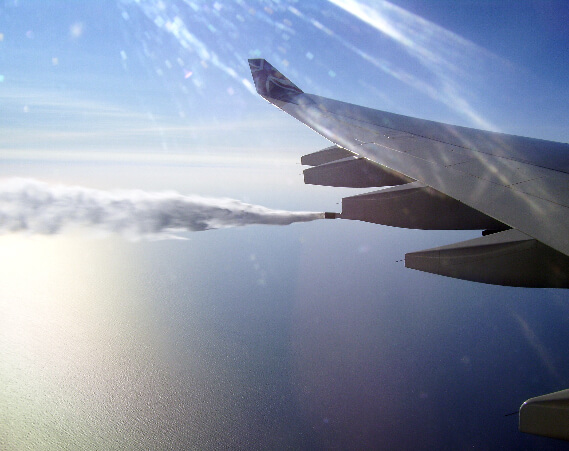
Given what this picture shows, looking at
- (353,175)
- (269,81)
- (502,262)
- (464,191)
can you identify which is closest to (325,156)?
(353,175)

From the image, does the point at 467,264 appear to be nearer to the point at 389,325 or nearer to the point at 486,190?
the point at 486,190

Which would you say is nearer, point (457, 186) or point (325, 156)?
point (457, 186)

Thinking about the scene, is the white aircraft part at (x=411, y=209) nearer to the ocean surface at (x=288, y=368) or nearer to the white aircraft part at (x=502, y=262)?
the white aircraft part at (x=502, y=262)

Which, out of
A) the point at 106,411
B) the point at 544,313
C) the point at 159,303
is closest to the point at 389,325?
the point at 544,313

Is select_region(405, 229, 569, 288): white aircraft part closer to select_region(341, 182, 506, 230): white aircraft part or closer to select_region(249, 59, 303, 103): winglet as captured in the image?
select_region(341, 182, 506, 230): white aircraft part

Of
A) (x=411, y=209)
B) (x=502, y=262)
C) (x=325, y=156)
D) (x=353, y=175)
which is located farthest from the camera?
(x=325, y=156)

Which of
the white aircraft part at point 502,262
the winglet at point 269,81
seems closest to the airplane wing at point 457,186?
the white aircraft part at point 502,262

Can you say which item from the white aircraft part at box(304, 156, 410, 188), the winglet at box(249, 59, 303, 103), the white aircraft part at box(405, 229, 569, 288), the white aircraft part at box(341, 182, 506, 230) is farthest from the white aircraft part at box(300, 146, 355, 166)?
the white aircraft part at box(405, 229, 569, 288)

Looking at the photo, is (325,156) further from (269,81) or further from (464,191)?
(464,191)
